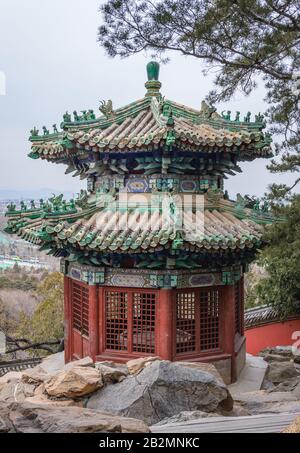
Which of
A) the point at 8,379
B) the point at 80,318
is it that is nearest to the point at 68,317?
the point at 80,318

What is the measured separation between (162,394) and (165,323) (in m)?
2.61

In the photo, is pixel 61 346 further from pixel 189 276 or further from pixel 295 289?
pixel 295 289

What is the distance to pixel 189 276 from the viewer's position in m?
9.89

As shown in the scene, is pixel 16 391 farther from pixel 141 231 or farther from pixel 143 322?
pixel 141 231

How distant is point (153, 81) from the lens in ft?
37.2

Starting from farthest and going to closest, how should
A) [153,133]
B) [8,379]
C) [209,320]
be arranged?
[209,320]
[8,379]
[153,133]

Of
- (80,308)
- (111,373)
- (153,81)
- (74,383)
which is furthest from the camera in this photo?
(153,81)

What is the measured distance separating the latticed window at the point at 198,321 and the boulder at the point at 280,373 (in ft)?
7.81

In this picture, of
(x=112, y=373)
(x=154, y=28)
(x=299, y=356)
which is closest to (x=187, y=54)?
(x=154, y=28)

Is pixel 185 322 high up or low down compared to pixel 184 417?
up

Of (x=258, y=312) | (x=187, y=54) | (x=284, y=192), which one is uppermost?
(x=187, y=54)

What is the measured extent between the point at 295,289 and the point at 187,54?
46.5 feet

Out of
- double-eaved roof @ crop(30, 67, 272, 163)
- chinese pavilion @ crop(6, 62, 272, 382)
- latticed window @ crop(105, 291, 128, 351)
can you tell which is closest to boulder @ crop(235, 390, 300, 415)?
chinese pavilion @ crop(6, 62, 272, 382)

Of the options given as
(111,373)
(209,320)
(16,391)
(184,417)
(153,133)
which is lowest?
(16,391)
